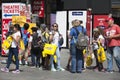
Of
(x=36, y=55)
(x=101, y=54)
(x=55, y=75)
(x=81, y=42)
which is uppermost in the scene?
(x=81, y=42)

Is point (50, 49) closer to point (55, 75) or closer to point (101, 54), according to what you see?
point (55, 75)

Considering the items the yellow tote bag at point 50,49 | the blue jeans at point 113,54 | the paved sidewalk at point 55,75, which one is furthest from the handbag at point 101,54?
the yellow tote bag at point 50,49

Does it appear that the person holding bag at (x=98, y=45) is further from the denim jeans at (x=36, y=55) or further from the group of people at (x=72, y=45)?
the denim jeans at (x=36, y=55)

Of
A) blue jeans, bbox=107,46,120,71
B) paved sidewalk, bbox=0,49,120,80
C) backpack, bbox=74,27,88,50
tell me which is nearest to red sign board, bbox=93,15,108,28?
paved sidewalk, bbox=0,49,120,80

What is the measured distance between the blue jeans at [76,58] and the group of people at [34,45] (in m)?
0.66

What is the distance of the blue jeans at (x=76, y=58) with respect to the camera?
1377cm

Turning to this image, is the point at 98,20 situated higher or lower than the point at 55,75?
higher

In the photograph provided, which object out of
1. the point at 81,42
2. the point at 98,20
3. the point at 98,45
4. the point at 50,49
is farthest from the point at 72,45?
the point at 98,20

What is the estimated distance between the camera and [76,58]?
45.6 ft

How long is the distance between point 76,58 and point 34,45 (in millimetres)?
1767

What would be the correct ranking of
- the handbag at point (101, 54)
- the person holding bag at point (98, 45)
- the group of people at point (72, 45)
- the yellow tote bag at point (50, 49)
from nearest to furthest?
the group of people at point (72, 45), the yellow tote bag at point (50, 49), the handbag at point (101, 54), the person holding bag at point (98, 45)

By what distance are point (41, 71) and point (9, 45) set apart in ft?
4.82

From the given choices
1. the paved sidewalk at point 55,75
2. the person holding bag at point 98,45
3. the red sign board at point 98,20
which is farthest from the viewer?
the red sign board at point 98,20

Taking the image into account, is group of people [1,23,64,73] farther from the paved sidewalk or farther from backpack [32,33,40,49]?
the paved sidewalk
